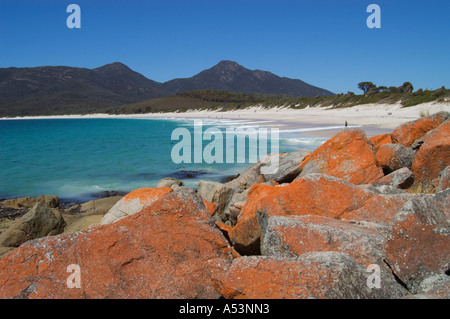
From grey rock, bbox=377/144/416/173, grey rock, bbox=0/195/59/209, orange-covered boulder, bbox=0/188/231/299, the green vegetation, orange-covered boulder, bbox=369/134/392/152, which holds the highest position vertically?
the green vegetation

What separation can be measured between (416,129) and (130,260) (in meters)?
8.31

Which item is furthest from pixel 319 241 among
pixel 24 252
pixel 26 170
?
pixel 26 170

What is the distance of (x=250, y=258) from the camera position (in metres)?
2.84

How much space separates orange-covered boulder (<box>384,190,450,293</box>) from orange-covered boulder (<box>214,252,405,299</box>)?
0.91 ft

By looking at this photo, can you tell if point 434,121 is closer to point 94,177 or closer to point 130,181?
point 130,181

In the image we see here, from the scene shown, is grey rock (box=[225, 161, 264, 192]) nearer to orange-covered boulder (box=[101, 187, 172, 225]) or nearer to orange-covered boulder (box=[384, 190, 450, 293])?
orange-covered boulder (box=[101, 187, 172, 225])

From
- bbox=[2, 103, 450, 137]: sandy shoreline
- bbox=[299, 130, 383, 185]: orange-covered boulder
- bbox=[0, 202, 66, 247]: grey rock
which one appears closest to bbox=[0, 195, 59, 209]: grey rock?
bbox=[0, 202, 66, 247]: grey rock

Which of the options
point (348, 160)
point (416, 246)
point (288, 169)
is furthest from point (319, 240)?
point (288, 169)

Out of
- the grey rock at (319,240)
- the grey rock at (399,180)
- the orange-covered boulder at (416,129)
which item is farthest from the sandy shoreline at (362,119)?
the grey rock at (319,240)

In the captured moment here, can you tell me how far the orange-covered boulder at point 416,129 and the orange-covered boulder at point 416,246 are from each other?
636 centimetres

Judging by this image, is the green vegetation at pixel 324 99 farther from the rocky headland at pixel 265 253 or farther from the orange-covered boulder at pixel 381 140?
the rocky headland at pixel 265 253

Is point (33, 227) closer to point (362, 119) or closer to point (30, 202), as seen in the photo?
point (30, 202)

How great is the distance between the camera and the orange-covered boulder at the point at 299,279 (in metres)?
2.52

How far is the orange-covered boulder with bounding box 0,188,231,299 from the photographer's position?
9.98ft
